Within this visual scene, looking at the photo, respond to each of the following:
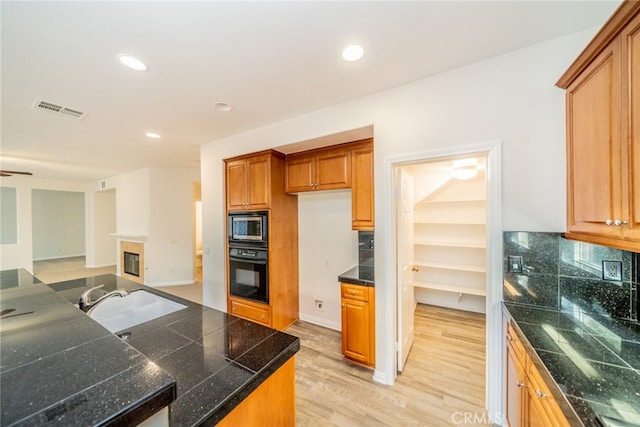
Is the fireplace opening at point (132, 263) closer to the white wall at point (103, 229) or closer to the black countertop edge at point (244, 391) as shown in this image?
the white wall at point (103, 229)

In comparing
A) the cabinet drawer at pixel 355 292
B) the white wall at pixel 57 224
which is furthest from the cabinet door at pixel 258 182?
the white wall at pixel 57 224

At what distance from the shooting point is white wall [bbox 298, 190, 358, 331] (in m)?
3.12

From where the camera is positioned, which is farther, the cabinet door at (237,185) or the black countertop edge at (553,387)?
the cabinet door at (237,185)

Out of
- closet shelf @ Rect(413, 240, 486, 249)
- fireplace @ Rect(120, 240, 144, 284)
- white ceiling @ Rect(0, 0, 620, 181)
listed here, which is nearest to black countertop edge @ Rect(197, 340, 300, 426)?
white ceiling @ Rect(0, 0, 620, 181)

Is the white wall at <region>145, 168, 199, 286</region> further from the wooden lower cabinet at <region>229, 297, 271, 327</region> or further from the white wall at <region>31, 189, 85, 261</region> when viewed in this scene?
the white wall at <region>31, 189, 85, 261</region>

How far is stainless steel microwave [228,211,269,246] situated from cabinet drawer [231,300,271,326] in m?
0.85

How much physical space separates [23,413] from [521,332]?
6.20 feet

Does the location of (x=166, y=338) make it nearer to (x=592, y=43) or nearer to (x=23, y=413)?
(x=23, y=413)

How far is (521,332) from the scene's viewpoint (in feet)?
4.21

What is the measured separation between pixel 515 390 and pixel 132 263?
7144mm

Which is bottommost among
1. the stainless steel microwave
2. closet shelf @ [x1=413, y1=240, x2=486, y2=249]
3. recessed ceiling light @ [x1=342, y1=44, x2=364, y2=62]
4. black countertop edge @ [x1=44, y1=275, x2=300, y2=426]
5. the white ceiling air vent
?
black countertop edge @ [x1=44, y1=275, x2=300, y2=426]

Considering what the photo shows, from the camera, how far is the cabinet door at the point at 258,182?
293 cm

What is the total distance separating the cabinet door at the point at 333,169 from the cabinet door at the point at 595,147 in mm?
1683

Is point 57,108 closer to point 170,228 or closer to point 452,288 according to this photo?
point 170,228
